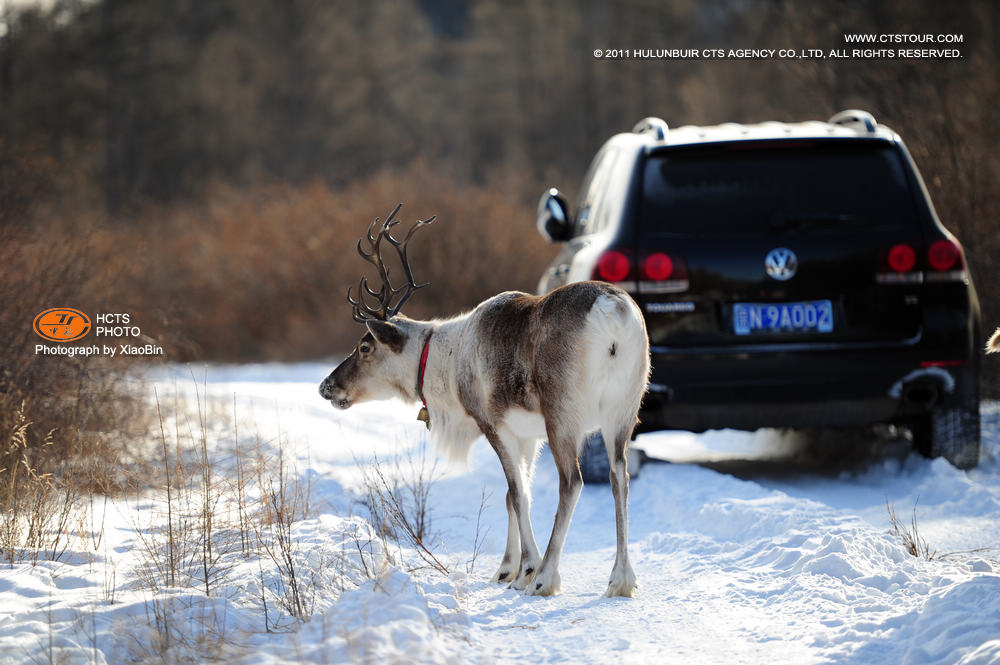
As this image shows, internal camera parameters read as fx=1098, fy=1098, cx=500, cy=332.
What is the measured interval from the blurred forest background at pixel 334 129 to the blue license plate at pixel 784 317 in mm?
4747

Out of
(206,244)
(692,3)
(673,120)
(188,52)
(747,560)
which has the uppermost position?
(692,3)

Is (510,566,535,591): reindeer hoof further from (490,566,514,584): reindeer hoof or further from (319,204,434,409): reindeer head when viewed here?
(319,204,434,409): reindeer head

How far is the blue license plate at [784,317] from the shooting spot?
7301 millimetres

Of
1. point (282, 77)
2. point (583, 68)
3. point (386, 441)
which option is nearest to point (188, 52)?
point (282, 77)

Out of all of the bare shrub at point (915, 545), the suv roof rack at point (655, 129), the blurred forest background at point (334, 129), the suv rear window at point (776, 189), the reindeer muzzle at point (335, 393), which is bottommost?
the bare shrub at point (915, 545)

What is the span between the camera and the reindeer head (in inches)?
264

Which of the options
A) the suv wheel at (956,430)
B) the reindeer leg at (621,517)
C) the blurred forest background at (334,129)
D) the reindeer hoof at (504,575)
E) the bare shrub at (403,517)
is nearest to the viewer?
the reindeer leg at (621,517)

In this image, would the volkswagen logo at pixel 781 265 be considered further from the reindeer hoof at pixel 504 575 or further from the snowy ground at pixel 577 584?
the reindeer hoof at pixel 504 575

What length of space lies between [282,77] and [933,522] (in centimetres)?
3743

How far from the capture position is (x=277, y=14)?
41.0 m

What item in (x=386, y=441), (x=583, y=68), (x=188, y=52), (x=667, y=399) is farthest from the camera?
(x=583, y=68)

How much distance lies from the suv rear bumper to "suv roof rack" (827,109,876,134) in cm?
167

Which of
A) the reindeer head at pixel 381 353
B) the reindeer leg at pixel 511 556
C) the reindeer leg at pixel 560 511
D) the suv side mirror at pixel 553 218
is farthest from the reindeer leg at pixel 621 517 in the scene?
the suv side mirror at pixel 553 218

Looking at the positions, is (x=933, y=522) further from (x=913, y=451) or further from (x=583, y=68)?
(x=583, y=68)
